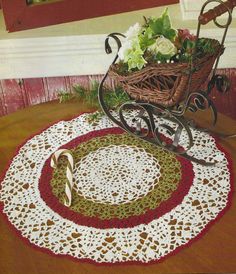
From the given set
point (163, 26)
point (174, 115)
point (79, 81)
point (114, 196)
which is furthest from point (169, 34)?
point (79, 81)

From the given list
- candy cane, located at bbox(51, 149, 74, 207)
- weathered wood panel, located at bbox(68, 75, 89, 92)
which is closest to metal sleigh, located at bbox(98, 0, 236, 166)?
candy cane, located at bbox(51, 149, 74, 207)

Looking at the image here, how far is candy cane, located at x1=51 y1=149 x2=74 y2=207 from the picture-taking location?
0.89 meters

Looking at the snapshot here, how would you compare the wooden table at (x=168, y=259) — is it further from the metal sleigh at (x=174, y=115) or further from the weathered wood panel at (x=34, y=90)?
the weathered wood panel at (x=34, y=90)

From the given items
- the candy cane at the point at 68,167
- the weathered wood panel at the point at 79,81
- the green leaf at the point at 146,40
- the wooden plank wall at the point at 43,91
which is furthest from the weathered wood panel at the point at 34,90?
the green leaf at the point at 146,40

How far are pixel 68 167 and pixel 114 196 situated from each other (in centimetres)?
14

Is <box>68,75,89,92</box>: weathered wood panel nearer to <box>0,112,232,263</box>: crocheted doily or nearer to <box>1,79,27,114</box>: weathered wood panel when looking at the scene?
<box>1,79,27,114</box>: weathered wood panel

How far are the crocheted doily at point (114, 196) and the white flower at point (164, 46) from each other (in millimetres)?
268

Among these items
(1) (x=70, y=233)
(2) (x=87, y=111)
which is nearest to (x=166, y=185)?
(1) (x=70, y=233)

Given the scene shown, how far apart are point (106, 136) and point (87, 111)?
15 centimetres

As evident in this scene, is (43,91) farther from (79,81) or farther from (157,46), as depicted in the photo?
(157,46)

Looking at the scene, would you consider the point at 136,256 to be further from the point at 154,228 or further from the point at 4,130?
the point at 4,130

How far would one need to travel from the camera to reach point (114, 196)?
2.98ft

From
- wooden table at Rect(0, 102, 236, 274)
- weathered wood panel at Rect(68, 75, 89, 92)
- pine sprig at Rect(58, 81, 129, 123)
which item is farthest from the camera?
weathered wood panel at Rect(68, 75, 89, 92)

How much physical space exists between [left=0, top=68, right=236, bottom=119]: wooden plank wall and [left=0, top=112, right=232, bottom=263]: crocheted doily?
0.35m
